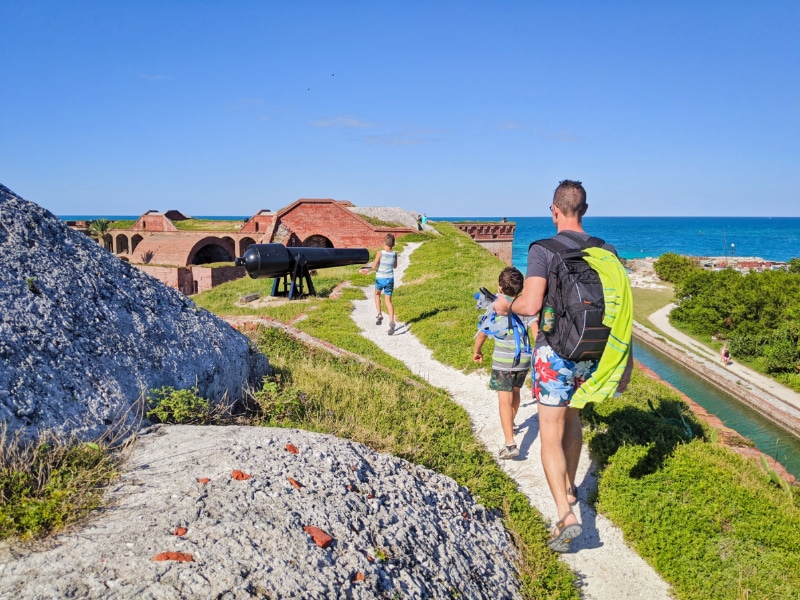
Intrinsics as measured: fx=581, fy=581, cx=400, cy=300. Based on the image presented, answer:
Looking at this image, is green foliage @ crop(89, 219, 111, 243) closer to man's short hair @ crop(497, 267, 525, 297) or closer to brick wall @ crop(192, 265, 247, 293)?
brick wall @ crop(192, 265, 247, 293)

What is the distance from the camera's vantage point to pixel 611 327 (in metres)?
3.26

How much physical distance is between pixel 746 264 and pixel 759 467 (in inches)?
1599

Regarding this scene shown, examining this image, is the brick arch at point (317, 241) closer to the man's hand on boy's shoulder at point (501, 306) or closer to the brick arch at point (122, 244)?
the brick arch at point (122, 244)

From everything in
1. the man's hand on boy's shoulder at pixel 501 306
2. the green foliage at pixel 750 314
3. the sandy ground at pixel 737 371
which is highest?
the man's hand on boy's shoulder at pixel 501 306

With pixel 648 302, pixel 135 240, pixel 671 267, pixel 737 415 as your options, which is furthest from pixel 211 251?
pixel 737 415

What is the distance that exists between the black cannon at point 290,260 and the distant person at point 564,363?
332 inches

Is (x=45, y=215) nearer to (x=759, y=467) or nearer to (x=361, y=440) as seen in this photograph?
(x=361, y=440)

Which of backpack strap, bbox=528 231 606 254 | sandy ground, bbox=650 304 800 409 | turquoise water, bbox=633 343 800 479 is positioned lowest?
turquoise water, bbox=633 343 800 479

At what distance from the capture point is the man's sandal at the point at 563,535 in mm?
3383

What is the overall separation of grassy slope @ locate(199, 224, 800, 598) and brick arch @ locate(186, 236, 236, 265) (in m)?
29.4

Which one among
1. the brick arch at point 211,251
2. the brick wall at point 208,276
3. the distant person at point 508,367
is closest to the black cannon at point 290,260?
the distant person at point 508,367

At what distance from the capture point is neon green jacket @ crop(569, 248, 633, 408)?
3244 millimetres

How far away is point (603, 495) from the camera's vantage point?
4.38 m

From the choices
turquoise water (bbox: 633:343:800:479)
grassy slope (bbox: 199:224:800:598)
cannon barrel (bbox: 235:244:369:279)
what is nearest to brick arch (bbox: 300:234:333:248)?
cannon barrel (bbox: 235:244:369:279)
